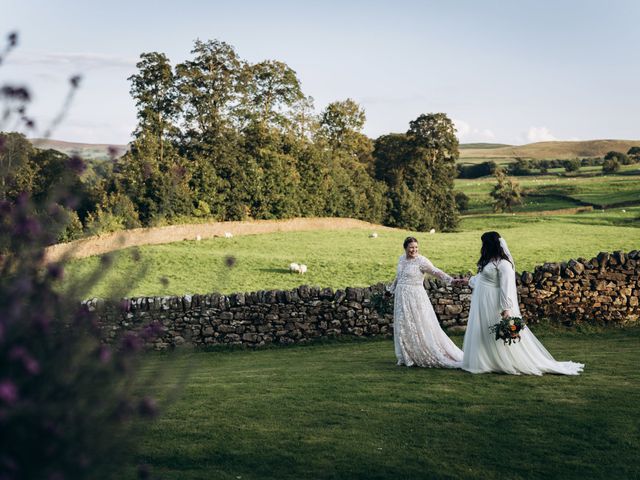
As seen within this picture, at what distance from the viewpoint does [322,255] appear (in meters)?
31.7

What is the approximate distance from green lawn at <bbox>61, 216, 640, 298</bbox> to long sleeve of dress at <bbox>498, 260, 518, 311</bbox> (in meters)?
11.7

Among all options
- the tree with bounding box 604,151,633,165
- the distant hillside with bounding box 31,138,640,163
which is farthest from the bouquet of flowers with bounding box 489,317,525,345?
the distant hillside with bounding box 31,138,640,163

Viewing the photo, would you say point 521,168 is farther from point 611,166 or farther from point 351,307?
point 351,307

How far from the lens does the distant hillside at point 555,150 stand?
445ft

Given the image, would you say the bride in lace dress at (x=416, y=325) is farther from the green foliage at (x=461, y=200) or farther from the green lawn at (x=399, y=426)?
the green foliage at (x=461, y=200)

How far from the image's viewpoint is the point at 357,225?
48688mm

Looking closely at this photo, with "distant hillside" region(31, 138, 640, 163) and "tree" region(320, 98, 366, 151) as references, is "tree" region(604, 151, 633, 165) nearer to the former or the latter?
"distant hillside" region(31, 138, 640, 163)

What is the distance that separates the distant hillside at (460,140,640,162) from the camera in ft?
445

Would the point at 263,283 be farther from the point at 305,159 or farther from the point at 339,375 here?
the point at 305,159

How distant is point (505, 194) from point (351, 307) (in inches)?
2401

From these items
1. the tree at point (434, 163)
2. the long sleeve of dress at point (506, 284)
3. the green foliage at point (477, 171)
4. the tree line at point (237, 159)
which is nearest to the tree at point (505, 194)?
the tree at point (434, 163)

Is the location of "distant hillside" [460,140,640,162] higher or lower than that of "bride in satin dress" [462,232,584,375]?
higher

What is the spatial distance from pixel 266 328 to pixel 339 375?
5898 millimetres

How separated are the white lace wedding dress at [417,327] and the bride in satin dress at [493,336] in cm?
61
